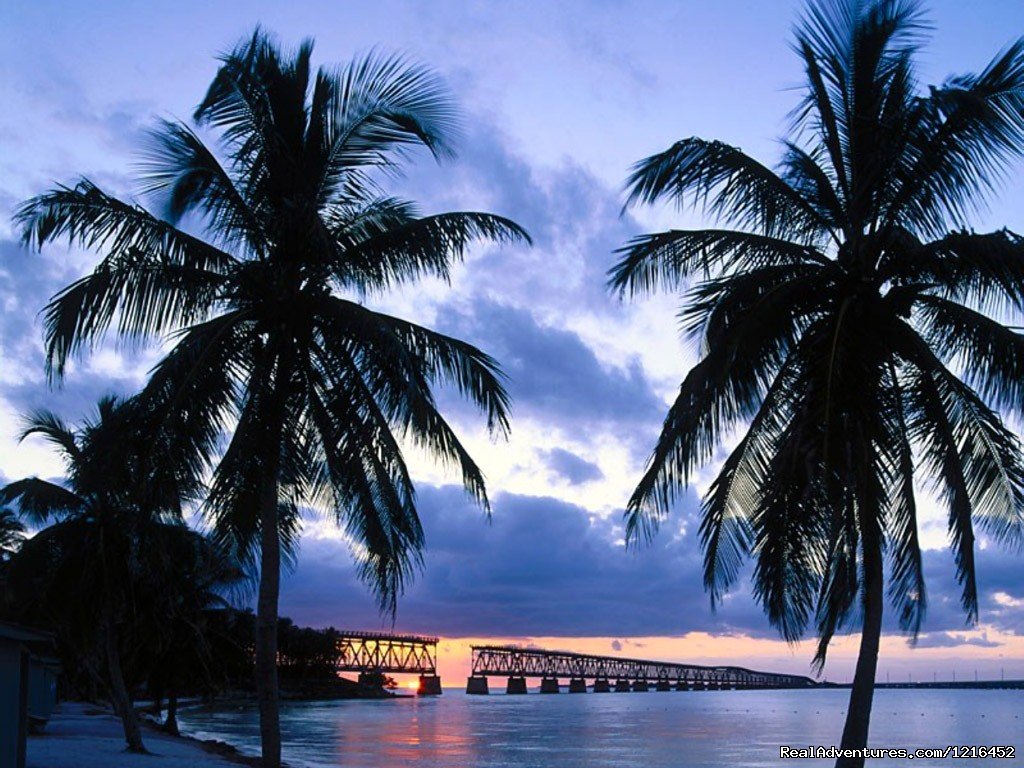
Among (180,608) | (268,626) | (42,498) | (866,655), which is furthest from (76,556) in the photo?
(866,655)

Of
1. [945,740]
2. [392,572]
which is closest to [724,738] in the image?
[945,740]

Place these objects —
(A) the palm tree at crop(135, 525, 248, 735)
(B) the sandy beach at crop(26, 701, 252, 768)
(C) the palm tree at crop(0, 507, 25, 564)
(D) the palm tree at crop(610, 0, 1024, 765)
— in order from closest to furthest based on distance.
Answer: (D) the palm tree at crop(610, 0, 1024, 765)
(B) the sandy beach at crop(26, 701, 252, 768)
(A) the palm tree at crop(135, 525, 248, 735)
(C) the palm tree at crop(0, 507, 25, 564)

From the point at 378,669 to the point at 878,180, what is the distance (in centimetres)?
18011

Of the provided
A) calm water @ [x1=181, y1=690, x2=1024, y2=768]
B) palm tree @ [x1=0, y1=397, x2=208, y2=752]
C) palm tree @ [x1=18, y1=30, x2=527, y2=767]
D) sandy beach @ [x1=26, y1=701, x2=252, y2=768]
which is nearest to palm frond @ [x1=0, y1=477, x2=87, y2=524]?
palm tree @ [x1=0, y1=397, x2=208, y2=752]

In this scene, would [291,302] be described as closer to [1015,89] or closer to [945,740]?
[1015,89]

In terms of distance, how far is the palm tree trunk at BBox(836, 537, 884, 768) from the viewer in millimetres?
11695

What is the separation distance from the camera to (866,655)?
11.8 m

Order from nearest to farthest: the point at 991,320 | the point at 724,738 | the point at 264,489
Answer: the point at 991,320 < the point at 264,489 < the point at 724,738

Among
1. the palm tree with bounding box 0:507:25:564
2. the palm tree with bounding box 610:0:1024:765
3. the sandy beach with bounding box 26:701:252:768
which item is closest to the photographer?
the palm tree with bounding box 610:0:1024:765

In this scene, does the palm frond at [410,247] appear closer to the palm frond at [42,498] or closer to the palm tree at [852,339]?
the palm tree at [852,339]

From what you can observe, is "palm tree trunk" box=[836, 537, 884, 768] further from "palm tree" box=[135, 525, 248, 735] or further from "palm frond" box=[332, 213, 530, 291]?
"palm tree" box=[135, 525, 248, 735]

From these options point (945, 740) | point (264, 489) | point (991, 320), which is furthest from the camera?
point (945, 740)

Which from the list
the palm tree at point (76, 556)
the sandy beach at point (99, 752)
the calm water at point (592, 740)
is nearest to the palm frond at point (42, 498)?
the palm tree at point (76, 556)

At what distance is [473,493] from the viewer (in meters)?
14.9
